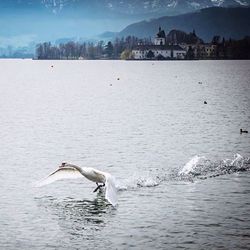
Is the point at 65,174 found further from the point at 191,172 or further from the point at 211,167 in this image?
the point at 211,167

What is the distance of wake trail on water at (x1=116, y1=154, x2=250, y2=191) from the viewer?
3841cm

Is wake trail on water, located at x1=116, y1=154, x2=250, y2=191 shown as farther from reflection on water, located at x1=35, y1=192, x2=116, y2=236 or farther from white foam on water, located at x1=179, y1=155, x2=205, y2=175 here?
reflection on water, located at x1=35, y1=192, x2=116, y2=236

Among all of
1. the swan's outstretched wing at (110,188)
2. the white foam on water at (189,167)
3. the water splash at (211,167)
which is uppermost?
the swan's outstretched wing at (110,188)

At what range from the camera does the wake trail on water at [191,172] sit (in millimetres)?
38406

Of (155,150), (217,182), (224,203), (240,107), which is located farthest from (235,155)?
(240,107)

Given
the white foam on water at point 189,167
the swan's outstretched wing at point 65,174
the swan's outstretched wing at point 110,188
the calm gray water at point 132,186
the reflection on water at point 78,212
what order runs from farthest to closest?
the white foam on water at point 189,167
the swan's outstretched wing at point 65,174
the swan's outstretched wing at point 110,188
the reflection on water at point 78,212
the calm gray water at point 132,186

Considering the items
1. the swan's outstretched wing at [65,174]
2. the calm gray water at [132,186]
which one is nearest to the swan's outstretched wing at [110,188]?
the calm gray water at [132,186]

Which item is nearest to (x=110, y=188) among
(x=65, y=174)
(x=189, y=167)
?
(x=65, y=174)

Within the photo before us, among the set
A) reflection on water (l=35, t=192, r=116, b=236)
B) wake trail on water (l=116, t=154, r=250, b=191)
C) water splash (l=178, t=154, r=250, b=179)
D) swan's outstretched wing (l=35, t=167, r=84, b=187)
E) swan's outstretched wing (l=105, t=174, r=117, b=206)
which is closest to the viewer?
reflection on water (l=35, t=192, r=116, b=236)

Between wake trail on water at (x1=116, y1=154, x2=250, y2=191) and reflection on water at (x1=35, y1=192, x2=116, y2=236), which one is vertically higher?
reflection on water at (x1=35, y1=192, x2=116, y2=236)

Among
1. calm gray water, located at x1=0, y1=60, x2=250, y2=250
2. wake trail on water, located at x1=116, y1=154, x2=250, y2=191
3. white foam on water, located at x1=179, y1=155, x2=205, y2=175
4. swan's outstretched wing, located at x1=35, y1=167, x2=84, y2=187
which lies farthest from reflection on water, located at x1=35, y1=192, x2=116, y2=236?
white foam on water, located at x1=179, y1=155, x2=205, y2=175

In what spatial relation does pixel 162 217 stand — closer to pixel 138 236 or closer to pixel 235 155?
pixel 138 236

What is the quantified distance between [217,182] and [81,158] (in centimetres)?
1312

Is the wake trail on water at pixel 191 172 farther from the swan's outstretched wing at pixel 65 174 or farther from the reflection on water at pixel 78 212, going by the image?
the swan's outstretched wing at pixel 65 174
